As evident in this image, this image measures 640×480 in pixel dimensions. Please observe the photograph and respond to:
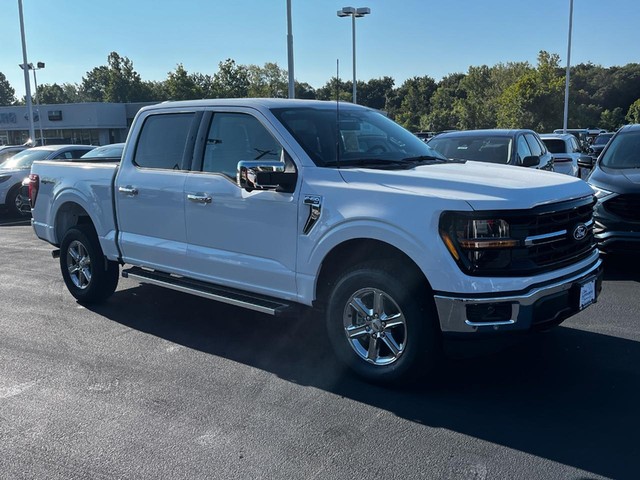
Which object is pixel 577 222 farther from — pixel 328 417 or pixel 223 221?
pixel 223 221

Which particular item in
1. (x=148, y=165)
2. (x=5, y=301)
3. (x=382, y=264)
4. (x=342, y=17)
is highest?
(x=342, y=17)

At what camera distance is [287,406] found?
411 centimetres

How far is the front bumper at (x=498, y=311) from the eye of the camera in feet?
12.3

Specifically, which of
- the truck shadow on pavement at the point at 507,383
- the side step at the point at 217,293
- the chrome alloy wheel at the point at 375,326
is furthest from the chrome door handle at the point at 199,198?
the chrome alloy wheel at the point at 375,326

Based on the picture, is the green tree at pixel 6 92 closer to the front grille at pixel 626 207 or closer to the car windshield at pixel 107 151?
the car windshield at pixel 107 151

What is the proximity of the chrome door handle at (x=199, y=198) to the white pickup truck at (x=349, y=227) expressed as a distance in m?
0.01

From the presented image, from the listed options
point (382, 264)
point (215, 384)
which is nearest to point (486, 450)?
point (382, 264)

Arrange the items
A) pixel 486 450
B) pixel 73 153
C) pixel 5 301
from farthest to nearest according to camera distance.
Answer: pixel 73 153, pixel 5 301, pixel 486 450

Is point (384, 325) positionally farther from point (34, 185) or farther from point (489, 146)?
point (489, 146)

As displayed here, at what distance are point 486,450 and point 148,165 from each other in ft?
13.4

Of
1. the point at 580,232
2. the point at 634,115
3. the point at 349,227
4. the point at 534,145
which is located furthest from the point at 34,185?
the point at 634,115

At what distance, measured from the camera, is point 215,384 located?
450 centimetres

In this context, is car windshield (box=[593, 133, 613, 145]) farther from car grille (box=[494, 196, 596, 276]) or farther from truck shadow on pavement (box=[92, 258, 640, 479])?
car grille (box=[494, 196, 596, 276])

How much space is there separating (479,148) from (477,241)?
5942 mm
